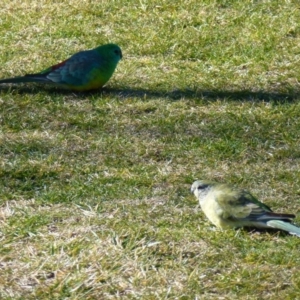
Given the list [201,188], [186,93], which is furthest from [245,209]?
[186,93]

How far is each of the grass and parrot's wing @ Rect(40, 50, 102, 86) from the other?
0.14 meters

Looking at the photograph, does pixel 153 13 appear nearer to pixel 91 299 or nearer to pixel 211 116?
pixel 211 116

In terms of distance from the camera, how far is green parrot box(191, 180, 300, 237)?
488 centimetres

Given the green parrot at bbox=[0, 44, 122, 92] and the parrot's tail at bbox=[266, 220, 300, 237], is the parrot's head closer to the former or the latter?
the parrot's tail at bbox=[266, 220, 300, 237]

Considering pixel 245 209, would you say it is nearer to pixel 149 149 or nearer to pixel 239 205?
pixel 239 205

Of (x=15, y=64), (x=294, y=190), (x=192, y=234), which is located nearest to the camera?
(x=192, y=234)

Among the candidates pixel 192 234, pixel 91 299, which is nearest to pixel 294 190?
pixel 192 234

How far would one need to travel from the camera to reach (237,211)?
4.96m

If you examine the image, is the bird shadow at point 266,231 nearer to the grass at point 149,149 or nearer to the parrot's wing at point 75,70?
the grass at point 149,149

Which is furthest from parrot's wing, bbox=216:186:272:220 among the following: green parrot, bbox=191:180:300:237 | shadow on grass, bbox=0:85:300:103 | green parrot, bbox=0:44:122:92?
green parrot, bbox=0:44:122:92

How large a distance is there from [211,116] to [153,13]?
8.05ft

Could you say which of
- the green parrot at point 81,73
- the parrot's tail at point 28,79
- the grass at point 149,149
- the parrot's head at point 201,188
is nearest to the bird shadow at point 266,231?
the grass at point 149,149

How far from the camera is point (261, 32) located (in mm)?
8523

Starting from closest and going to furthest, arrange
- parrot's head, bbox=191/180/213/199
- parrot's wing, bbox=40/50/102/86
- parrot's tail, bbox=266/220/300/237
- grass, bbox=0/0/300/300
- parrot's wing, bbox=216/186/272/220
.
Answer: grass, bbox=0/0/300/300
parrot's tail, bbox=266/220/300/237
parrot's wing, bbox=216/186/272/220
parrot's head, bbox=191/180/213/199
parrot's wing, bbox=40/50/102/86
